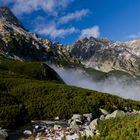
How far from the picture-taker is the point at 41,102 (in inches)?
1716

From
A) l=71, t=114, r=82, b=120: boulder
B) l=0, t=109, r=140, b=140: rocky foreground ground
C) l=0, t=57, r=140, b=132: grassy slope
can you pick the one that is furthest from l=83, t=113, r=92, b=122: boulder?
l=0, t=57, r=140, b=132: grassy slope

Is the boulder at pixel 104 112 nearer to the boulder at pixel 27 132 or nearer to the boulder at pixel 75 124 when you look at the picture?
the boulder at pixel 75 124

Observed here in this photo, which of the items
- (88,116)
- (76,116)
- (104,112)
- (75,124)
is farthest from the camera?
(104,112)

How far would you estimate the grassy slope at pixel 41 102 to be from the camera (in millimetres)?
39281

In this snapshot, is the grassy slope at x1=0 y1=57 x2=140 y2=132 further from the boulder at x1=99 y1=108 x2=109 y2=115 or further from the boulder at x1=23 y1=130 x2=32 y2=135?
the boulder at x1=23 y1=130 x2=32 y2=135

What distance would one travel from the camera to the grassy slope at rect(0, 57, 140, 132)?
3928cm

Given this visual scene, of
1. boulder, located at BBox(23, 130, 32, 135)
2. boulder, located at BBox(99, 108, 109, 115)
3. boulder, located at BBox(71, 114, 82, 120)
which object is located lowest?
boulder, located at BBox(23, 130, 32, 135)

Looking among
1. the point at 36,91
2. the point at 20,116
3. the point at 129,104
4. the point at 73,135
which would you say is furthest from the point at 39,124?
the point at 129,104

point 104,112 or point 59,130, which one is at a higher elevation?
point 104,112

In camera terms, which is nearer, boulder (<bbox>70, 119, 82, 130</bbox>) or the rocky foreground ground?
the rocky foreground ground

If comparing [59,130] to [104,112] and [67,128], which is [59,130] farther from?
[104,112]

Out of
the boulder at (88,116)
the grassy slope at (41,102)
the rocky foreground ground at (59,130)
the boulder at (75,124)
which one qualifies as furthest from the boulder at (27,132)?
the boulder at (88,116)

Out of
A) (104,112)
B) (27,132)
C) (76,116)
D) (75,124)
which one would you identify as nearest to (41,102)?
(76,116)

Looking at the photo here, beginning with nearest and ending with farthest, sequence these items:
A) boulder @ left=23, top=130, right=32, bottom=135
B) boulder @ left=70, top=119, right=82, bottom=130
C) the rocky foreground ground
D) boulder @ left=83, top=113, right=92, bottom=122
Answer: the rocky foreground ground → boulder @ left=23, top=130, right=32, bottom=135 → boulder @ left=70, top=119, right=82, bottom=130 → boulder @ left=83, top=113, right=92, bottom=122
